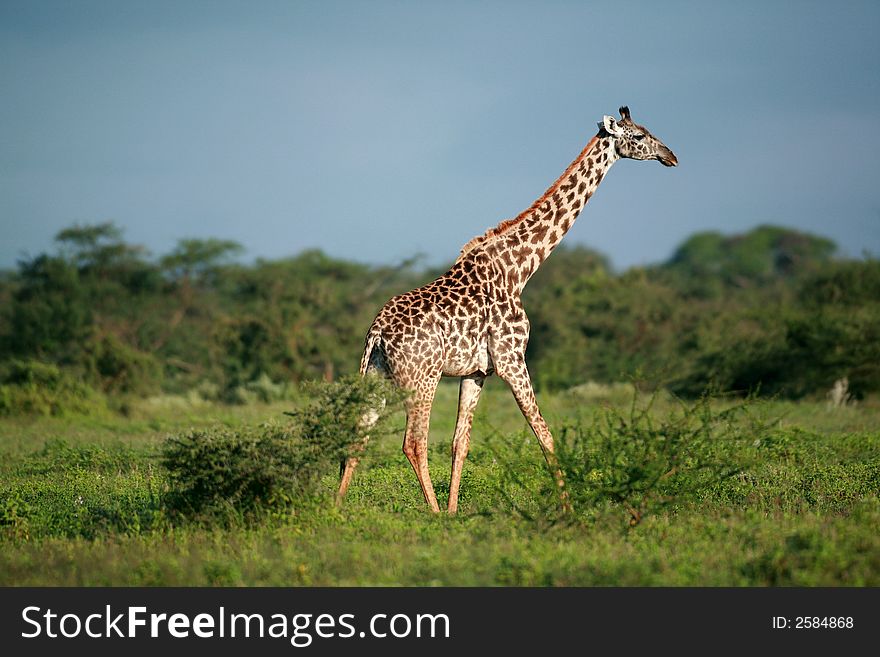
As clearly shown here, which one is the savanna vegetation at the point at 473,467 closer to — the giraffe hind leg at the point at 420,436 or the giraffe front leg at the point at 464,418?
the giraffe hind leg at the point at 420,436

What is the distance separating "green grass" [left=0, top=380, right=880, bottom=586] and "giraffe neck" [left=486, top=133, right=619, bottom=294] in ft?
4.80

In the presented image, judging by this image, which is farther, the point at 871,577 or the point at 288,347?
the point at 288,347

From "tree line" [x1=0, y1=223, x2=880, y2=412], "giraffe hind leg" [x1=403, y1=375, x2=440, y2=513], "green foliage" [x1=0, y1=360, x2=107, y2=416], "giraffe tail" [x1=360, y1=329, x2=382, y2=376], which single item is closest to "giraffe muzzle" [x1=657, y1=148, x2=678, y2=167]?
"giraffe hind leg" [x1=403, y1=375, x2=440, y2=513]

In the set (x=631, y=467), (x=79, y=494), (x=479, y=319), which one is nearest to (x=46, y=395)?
(x=79, y=494)

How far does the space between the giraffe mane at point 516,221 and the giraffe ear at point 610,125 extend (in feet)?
0.47

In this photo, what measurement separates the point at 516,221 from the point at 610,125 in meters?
1.18

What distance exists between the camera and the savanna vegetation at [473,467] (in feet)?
21.5

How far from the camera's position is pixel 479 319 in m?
8.73

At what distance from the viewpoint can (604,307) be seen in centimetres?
2673

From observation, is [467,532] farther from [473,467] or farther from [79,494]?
[79,494]

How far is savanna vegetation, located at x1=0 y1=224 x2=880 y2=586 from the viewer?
258 inches
